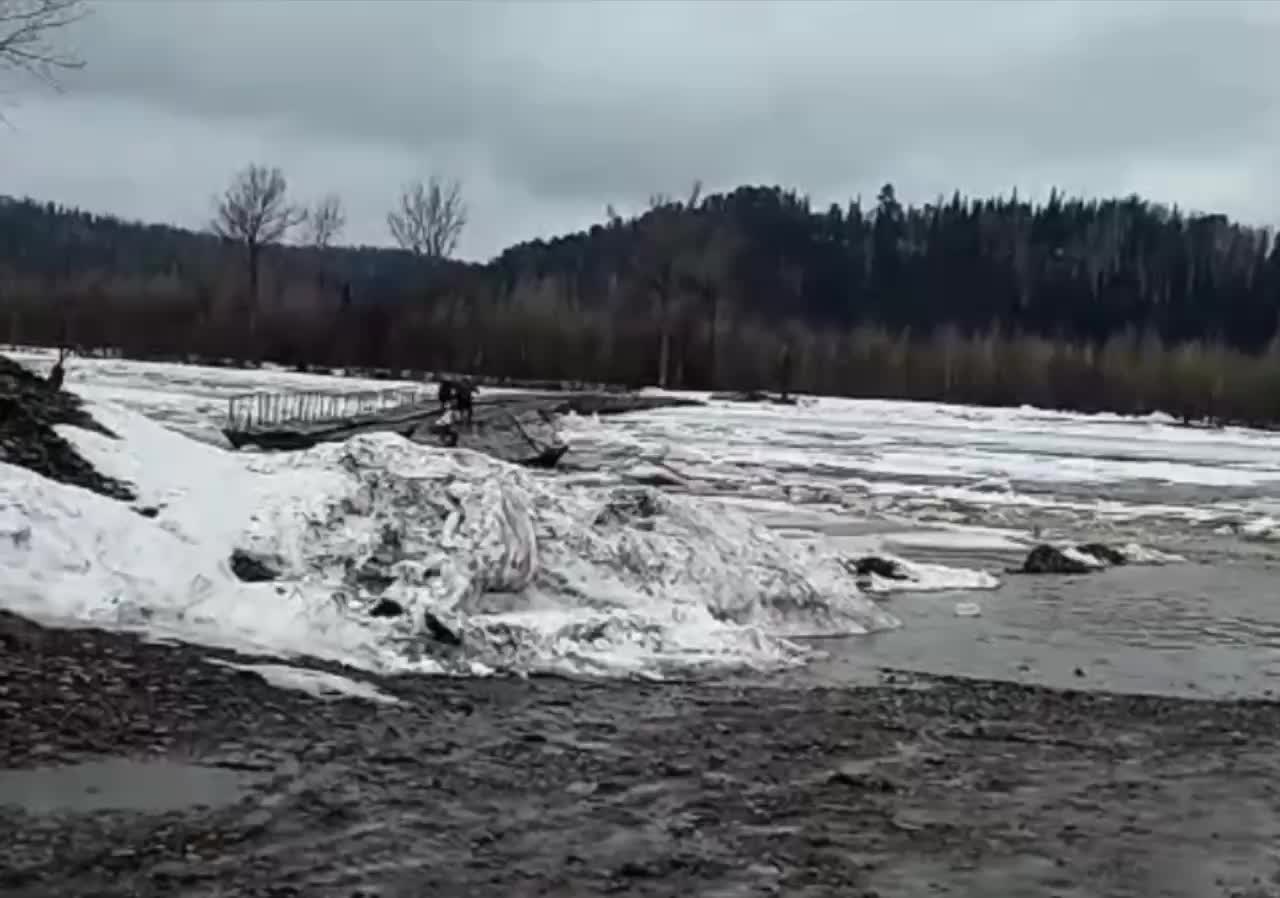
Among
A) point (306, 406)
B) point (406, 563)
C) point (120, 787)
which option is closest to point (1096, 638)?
point (406, 563)

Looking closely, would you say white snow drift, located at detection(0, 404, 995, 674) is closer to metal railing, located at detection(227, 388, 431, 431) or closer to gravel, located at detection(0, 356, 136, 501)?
gravel, located at detection(0, 356, 136, 501)

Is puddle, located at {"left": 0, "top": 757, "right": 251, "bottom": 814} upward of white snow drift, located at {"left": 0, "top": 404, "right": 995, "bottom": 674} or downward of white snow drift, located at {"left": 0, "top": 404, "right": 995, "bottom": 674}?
downward

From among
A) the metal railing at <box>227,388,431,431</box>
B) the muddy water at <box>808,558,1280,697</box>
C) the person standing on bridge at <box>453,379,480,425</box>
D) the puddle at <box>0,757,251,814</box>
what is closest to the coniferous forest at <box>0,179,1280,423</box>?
the metal railing at <box>227,388,431,431</box>

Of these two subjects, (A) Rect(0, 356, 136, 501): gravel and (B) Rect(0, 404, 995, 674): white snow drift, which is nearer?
(B) Rect(0, 404, 995, 674): white snow drift

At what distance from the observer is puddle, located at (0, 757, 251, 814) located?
661 cm

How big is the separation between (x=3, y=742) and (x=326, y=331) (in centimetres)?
8491

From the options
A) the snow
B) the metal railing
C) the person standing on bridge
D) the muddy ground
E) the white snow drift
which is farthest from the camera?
the metal railing

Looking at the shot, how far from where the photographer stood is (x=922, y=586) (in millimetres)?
17328

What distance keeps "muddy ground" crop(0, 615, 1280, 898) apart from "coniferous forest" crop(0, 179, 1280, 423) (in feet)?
255

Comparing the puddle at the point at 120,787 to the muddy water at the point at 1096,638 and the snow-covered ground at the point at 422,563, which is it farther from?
the muddy water at the point at 1096,638

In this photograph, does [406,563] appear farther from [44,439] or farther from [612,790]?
[612,790]

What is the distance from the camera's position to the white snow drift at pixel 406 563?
10.6m

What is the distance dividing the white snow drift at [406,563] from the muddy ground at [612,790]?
75 centimetres

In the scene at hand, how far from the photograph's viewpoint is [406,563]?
11766 millimetres
